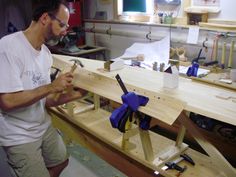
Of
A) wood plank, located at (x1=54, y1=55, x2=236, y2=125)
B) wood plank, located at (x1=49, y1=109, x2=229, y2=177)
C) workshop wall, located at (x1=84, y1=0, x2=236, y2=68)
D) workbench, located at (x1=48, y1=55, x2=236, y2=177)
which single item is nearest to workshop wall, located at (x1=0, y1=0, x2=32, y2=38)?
workshop wall, located at (x1=84, y1=0, x2=236, y2=68)

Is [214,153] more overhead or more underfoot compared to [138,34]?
more underfoot

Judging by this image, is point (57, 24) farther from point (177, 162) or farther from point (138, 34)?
point (138, 34)

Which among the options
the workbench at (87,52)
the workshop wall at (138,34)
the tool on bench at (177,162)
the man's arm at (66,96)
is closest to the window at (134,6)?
the workshop wall at (138,34)

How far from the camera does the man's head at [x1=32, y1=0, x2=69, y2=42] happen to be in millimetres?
1402

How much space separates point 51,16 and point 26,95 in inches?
18.3

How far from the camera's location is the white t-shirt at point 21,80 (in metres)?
1.29

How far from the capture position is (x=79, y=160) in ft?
7.98

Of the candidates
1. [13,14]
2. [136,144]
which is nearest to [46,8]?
[136,144]

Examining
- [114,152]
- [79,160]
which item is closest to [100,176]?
[79,160]

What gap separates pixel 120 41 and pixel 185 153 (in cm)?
209

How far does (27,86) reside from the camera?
4.61ft

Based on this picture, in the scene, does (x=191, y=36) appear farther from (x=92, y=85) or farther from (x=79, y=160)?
(x=79, y=160)

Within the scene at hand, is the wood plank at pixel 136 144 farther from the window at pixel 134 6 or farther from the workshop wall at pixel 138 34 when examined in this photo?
the window at pixel 134 6

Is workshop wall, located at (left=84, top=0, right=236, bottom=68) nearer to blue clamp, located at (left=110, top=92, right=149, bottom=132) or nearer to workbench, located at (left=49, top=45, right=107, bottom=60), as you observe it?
workbench, located at (left=49, top=45, right=107, bottom=60)
